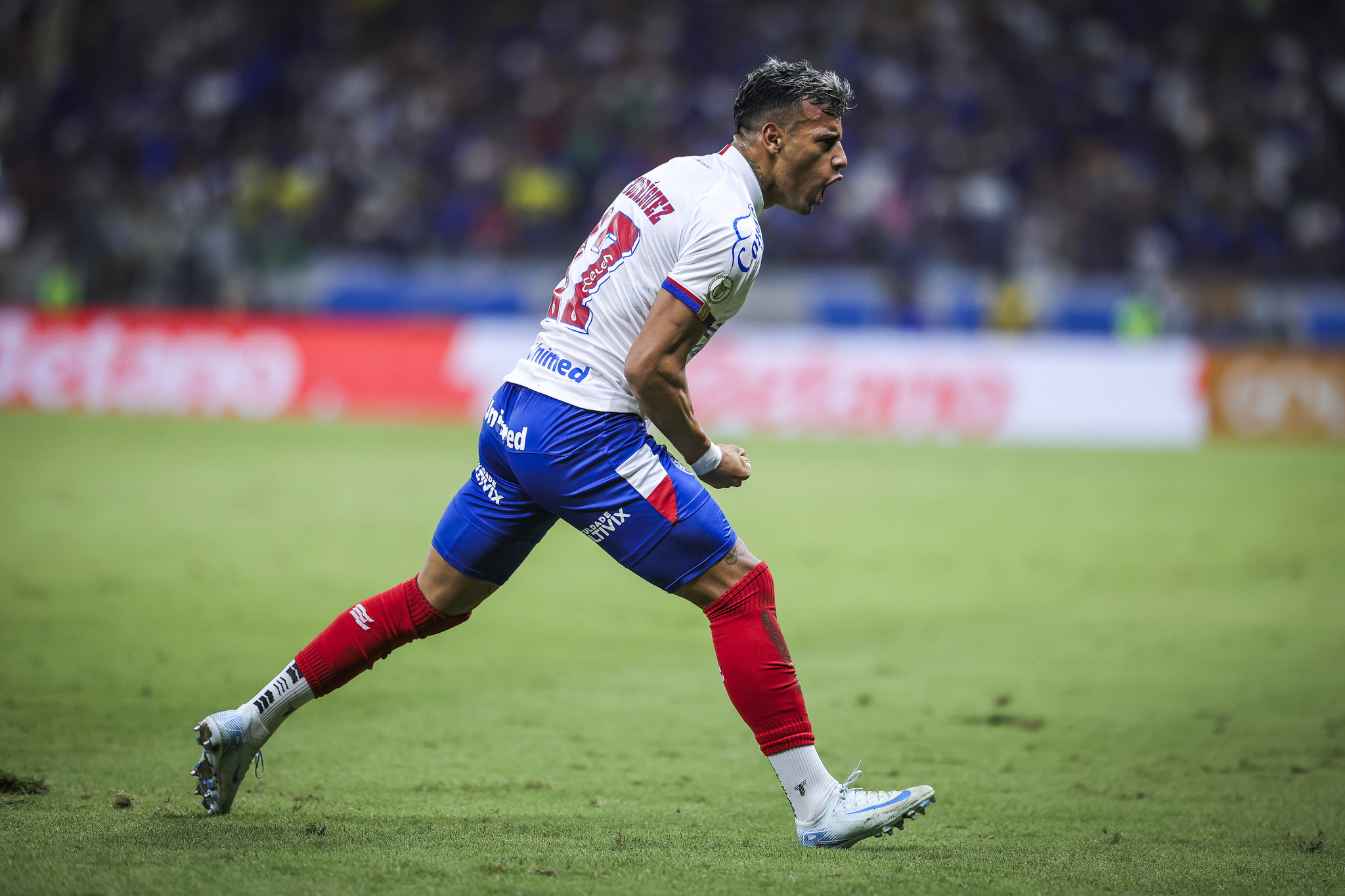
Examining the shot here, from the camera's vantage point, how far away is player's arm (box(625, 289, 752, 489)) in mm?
3574

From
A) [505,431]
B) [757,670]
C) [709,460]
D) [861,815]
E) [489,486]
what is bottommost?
[861,815]

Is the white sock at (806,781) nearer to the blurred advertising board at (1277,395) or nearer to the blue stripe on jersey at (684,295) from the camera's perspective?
the blue stripe on jersey at (684,295)

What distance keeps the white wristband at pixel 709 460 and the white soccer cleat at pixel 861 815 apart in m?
1.01

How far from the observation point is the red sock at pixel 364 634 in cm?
411

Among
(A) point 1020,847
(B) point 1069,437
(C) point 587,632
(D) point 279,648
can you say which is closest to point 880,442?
(B) point 1069,437

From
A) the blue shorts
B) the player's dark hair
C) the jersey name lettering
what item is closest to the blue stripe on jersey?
the jersey name lettering

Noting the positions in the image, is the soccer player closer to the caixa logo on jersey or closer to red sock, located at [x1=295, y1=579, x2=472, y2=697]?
the caixa logo on jersey

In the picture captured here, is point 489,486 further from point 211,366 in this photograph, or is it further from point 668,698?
point 211,366

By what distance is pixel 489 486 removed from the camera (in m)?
4.03

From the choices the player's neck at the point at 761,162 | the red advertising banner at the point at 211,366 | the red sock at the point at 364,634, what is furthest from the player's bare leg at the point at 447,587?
the red advertising banner at the point at 211,366

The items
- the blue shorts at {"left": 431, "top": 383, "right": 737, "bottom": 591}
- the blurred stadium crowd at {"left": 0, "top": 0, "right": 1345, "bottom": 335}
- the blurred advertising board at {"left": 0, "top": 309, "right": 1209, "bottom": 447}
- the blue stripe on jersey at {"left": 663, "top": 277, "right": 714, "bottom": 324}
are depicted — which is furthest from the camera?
the blurred stadium crowd at {"left": 0, "top": 0, "right": 1345, "bottom": 335}

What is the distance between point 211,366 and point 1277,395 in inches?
590

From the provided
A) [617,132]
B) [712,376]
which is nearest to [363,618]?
[712,376]

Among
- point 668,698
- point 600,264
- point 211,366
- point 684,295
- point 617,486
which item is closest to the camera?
point 684,295
